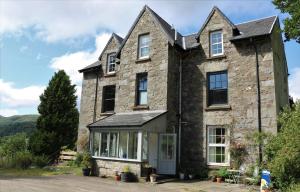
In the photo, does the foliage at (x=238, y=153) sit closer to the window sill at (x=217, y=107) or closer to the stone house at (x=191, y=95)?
the stone house at (x=191, y=95)

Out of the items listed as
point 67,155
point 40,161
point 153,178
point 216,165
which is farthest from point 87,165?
point 216,165

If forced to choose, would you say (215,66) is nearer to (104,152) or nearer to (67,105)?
(104,152)

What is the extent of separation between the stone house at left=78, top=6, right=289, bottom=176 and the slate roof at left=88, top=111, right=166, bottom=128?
2.9 inches

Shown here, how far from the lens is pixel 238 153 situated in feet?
54.2

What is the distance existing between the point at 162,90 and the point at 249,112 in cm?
534

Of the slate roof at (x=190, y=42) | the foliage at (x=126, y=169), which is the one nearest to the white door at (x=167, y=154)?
the foliage at (x=126, y=169)

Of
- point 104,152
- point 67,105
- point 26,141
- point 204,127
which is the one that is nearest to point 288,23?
point 204,127

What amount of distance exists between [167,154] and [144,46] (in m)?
7.52

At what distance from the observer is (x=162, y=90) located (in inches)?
738

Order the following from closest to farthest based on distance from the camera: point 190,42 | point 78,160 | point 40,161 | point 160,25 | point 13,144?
point 160,25 → point 190,42 → point 78,160 → point 40,161 → point 13,144

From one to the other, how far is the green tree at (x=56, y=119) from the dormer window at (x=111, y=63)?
6048 millimetres

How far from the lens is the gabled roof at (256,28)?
17188mm

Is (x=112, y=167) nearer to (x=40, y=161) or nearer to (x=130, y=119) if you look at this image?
(x=130, y=119)

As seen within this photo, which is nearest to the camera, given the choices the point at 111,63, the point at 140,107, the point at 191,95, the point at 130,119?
the point at 130,119
